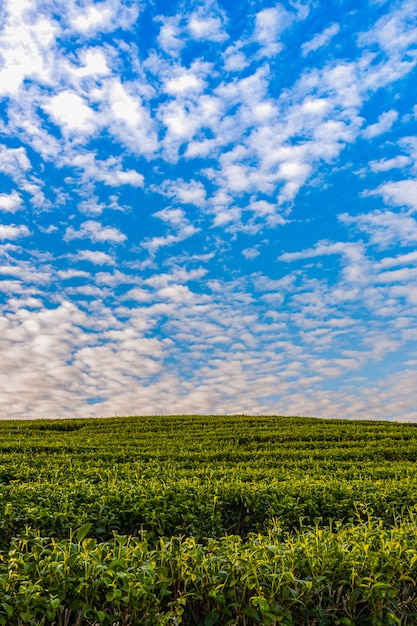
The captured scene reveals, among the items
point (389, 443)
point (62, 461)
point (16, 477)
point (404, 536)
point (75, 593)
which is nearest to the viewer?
point (75, 593)

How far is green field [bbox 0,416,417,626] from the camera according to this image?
295 cm

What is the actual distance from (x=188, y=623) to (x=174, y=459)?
31.3 ft

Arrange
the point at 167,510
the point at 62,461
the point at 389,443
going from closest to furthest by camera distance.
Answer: the point at 167,510 < the point at 62,461 < the point at 389,443

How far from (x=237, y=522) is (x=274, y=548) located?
3.38 m

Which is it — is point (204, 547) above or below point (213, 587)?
above

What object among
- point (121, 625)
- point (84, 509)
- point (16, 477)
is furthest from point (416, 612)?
point (16, 477)

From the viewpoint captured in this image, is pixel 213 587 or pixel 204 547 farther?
pixel 204 547

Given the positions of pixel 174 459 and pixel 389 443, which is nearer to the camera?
pixel 174 459

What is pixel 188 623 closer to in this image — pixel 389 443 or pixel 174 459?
pixel 174 459

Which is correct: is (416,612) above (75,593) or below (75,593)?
below

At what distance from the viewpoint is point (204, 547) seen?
13.2 feet

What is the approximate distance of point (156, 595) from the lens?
3.03 metres

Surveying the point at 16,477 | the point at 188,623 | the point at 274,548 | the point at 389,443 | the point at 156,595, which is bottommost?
the point at 188,623

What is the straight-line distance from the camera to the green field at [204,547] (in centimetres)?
295
